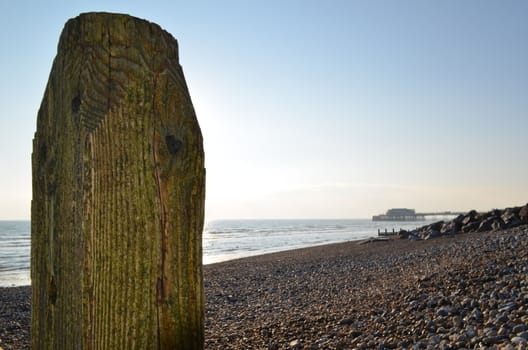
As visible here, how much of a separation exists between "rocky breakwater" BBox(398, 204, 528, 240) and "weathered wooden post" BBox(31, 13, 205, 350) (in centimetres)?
2296

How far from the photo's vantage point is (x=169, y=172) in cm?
108

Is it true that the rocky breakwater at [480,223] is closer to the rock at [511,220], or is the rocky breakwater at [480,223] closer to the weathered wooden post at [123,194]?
the rock at [511,220]

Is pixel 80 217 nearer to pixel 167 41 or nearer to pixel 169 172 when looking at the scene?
pixel 169 172

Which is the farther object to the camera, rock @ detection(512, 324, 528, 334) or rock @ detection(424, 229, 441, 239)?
rock @ detection(424, 229, 441, 239)

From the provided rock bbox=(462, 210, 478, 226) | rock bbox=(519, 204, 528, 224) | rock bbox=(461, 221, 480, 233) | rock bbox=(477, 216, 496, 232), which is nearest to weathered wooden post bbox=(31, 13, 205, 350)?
rock bbox=(519, 204, 528, 224)

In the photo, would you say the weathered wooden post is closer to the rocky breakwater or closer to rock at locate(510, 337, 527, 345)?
rock at locate(510, 337, 527, 345)

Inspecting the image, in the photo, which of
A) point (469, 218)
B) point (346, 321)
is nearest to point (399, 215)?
point (469, 218)

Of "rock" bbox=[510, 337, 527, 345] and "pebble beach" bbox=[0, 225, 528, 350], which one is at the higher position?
"rock" bbox=[510, 337, 527, 345]

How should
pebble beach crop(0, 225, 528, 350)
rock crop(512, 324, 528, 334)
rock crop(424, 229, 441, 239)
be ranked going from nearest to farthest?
1. rock crop(512, 324, 528, 334)
2. pebble beach crop(0, 225, 528, 350)
3. rock crop(424, 229, 441, 239)

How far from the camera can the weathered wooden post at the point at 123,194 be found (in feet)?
3.42

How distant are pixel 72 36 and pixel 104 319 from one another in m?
0.71

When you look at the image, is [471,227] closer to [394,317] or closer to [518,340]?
[394,317]

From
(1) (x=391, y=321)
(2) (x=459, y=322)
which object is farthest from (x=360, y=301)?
(2) (x=459, y=322)

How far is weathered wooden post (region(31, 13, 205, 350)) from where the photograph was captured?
1.04m
